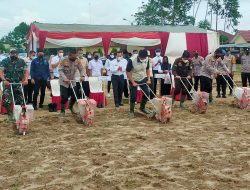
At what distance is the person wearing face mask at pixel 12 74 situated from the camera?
30.4 ft

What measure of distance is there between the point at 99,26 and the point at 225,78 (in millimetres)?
10347

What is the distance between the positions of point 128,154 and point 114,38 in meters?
12.9

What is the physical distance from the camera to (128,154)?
21.3ft

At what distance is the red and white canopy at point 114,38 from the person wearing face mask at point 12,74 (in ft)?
25.4

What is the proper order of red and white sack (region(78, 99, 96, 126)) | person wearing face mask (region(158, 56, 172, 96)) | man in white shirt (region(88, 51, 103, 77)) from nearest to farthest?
red and white sack (region(78, 99, 96, 126)), man in white shirt (region(88, 51, 103, 77)), person wearing face mask (region(158, 56, 172, 96))

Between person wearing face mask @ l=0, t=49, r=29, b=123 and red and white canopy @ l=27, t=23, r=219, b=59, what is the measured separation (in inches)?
305

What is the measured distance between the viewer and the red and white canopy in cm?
1758

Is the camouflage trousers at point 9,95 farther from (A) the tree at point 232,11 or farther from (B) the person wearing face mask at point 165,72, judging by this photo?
(A) the tree at point 232,11

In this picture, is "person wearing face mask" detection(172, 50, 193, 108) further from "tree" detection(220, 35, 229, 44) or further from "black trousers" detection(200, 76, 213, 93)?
"tree" detection(220, 35, 229, 44)

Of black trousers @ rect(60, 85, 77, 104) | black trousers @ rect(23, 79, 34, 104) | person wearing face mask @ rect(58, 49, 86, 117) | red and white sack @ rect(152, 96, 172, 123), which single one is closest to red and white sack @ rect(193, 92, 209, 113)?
red and white sack @ rect(152, 96, 172, 123)

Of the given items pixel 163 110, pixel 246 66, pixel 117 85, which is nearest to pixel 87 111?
pixel 163 110

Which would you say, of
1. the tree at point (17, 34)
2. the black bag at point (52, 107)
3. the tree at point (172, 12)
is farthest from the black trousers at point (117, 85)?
the tree at point (17, 34)

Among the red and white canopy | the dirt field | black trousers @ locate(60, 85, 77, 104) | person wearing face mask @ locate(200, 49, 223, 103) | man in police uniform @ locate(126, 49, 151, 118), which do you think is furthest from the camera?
the red and white canopy

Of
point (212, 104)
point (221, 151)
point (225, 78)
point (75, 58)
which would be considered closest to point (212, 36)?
point (225, 78)
